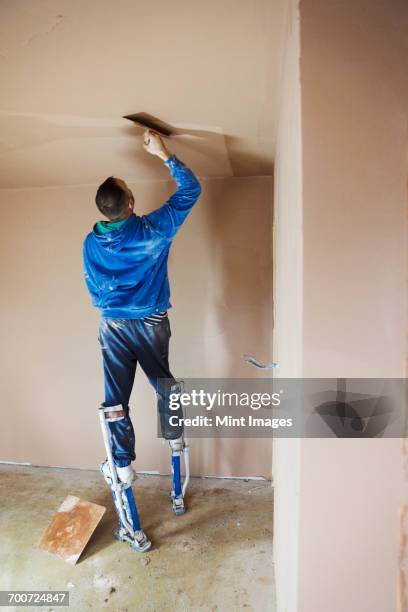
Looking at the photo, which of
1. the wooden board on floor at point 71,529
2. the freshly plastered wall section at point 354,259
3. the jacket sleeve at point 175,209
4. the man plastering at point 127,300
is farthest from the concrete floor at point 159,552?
the jacket sleeve at point 175,209

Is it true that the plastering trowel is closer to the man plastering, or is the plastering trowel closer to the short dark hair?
the man plastering

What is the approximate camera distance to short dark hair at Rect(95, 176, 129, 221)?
1.52m

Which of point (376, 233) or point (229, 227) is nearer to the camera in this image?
point (376, 233)

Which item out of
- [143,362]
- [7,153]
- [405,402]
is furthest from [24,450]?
[405,402]

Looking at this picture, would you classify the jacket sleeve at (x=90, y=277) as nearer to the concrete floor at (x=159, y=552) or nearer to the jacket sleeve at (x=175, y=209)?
the jacket sleeve at (x=175, y=209)

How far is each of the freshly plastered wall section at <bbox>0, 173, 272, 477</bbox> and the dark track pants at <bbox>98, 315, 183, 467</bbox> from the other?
413 mm

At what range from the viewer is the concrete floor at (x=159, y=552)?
1.52m

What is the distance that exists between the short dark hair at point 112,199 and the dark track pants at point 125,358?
496 millimetres

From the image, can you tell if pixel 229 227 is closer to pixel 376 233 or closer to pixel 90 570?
pixel 376 233

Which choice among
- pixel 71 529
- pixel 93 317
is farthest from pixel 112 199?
pixel 71 529

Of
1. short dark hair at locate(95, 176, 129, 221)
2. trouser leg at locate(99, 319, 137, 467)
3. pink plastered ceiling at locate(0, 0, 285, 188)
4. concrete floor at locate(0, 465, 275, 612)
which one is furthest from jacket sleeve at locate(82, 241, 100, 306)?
concrete floor at locate(0, 465, 275, 612)

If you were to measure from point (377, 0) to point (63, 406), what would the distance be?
2.37 metres

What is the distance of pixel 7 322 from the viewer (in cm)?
237

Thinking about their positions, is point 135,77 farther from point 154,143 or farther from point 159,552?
point 159,552
